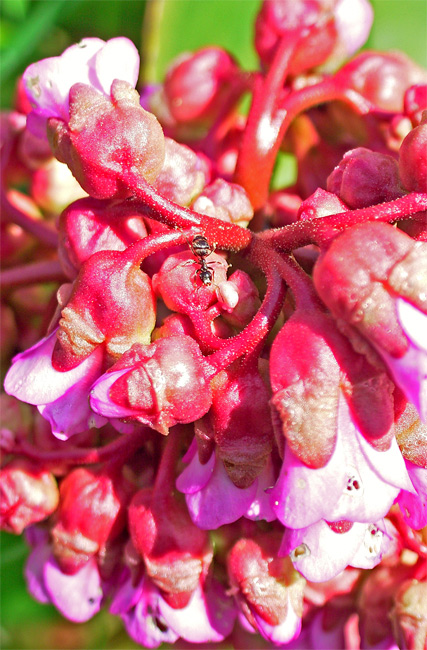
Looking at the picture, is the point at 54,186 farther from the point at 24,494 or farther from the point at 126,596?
the point at 126,596

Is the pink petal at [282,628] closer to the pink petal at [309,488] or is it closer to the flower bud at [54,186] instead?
the pink petal at [309,488]

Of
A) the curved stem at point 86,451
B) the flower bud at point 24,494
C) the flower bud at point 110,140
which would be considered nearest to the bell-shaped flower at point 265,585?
the curved stem at point 86,451

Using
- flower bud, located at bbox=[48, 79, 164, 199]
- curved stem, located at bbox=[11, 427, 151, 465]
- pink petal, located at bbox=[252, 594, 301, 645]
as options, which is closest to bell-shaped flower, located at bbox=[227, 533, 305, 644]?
pink petal, located at bbox=[252, 594, 301, 645]

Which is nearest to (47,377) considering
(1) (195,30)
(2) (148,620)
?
(2) (148,620)

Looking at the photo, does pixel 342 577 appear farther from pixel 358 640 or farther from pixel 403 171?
pixel 403 171

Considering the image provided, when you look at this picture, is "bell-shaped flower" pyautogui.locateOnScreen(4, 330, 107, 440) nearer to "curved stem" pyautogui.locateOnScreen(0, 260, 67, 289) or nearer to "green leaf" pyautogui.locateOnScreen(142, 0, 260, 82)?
"curved stem" pyautogui.locateOnScreen(0, 260, 67, 289)

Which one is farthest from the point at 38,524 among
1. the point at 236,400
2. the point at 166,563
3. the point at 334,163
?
the point at 334,163
